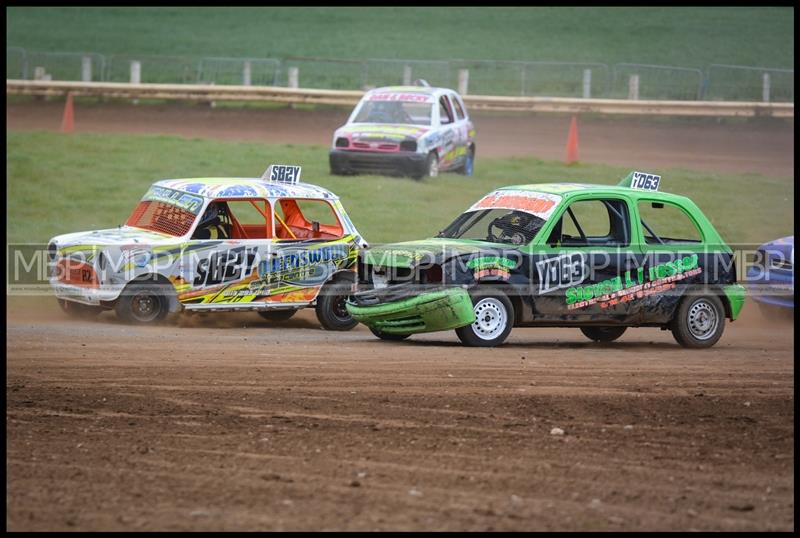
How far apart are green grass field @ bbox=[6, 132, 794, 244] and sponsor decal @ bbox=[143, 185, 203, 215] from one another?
492cm

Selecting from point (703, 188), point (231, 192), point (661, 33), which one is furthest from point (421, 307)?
point (661, 33)

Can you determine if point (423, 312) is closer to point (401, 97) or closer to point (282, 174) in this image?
point (282, 174)

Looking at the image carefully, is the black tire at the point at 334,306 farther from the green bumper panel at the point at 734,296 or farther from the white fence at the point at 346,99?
the white fence at the point at 346,99

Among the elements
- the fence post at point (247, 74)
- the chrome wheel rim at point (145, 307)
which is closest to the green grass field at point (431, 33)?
the fence post at point (247, 74)

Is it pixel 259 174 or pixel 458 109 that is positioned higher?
pixel 458 109

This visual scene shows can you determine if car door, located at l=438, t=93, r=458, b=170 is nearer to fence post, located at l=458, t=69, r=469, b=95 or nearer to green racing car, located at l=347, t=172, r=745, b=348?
green racing car, located at l=347, t=172, r=745, b=348

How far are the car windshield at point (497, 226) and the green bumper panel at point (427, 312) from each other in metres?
0.97

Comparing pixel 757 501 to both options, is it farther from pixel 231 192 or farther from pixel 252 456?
pixel 231 192

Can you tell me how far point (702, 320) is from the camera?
45.4ft

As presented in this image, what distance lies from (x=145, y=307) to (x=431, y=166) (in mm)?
9360

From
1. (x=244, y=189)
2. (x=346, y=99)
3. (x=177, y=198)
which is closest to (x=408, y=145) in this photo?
(x=244, y=189)

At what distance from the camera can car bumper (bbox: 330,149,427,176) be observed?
22.6 m

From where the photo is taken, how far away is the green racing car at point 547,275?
12.8 meters

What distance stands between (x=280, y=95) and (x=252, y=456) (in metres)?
26.6
